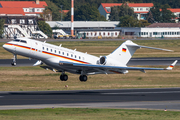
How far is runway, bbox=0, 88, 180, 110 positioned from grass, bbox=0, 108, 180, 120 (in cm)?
182

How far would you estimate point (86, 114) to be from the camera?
84.7 feet

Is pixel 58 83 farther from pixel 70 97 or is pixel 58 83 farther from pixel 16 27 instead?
pixel 16 27

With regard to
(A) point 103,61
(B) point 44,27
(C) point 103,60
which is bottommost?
(A) point 103,61

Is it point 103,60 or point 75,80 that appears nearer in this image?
point 103,60

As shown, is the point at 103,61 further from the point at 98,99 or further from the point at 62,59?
the point at 98,99

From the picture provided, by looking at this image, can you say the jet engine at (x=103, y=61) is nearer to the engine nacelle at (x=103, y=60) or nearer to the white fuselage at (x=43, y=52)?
the engine nacelle at (x=103, y=60)

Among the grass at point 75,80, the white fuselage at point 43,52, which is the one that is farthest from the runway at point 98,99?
the grass at point 75,80

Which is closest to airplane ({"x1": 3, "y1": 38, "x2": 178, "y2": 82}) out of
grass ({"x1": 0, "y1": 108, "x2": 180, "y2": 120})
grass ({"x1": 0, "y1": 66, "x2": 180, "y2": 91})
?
grass ({"x1": 0, "y1": 66, "x2": 180, "y2": 91})

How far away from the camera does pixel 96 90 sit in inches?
1555

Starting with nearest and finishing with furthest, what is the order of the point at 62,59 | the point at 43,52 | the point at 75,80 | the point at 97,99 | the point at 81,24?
the point at 97,99 → the point at 43,52 → the point at 62,59 → the point at 75,80 → the point at 81,24

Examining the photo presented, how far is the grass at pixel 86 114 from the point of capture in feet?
80.1

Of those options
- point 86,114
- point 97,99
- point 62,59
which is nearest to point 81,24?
point 62,59

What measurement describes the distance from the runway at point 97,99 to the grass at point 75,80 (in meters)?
4.61

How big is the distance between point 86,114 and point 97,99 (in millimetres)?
6839
